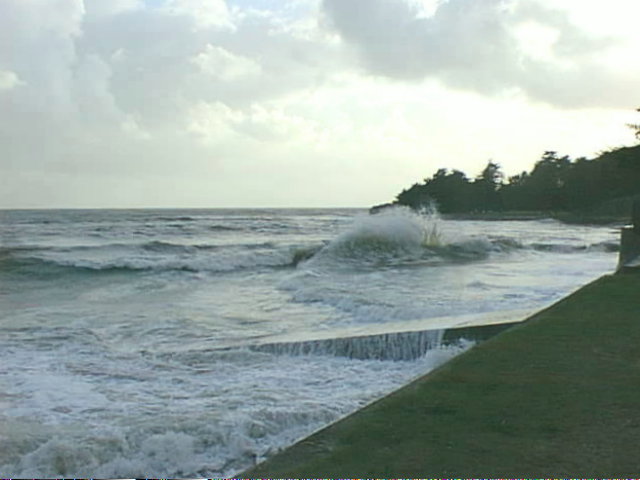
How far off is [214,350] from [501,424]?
4.78 meters

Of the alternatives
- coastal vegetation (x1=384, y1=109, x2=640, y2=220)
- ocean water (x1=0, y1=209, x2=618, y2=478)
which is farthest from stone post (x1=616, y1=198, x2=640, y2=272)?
coastal vegetation (x1=384, y1=109, x2=640, y2=220)

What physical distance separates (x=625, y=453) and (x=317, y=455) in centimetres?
125

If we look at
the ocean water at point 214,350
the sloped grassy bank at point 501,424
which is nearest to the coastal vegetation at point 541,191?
the ocean water at point 214,350

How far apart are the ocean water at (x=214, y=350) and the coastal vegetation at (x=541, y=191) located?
56720mm

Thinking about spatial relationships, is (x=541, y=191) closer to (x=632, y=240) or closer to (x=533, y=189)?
(x=533, y=189)

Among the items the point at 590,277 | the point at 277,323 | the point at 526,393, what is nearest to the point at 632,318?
the point at 526,393

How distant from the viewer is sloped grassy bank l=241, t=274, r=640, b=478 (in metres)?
2.94

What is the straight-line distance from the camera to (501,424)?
3.49 m

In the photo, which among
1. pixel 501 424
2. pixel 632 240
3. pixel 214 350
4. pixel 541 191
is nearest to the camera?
pixel 501 424

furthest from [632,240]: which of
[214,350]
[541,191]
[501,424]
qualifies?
[541,191]

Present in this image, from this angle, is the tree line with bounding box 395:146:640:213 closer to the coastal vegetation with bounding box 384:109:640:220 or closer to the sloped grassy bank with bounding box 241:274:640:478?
the coastal vegetation with bounding box 384:109:640:220

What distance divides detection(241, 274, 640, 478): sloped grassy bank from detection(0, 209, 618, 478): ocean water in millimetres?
1049

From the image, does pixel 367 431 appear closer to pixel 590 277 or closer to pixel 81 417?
pixel 81 417

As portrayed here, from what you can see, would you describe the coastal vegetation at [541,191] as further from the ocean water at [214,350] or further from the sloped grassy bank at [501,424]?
the sloped grassy bank at [501,424]
